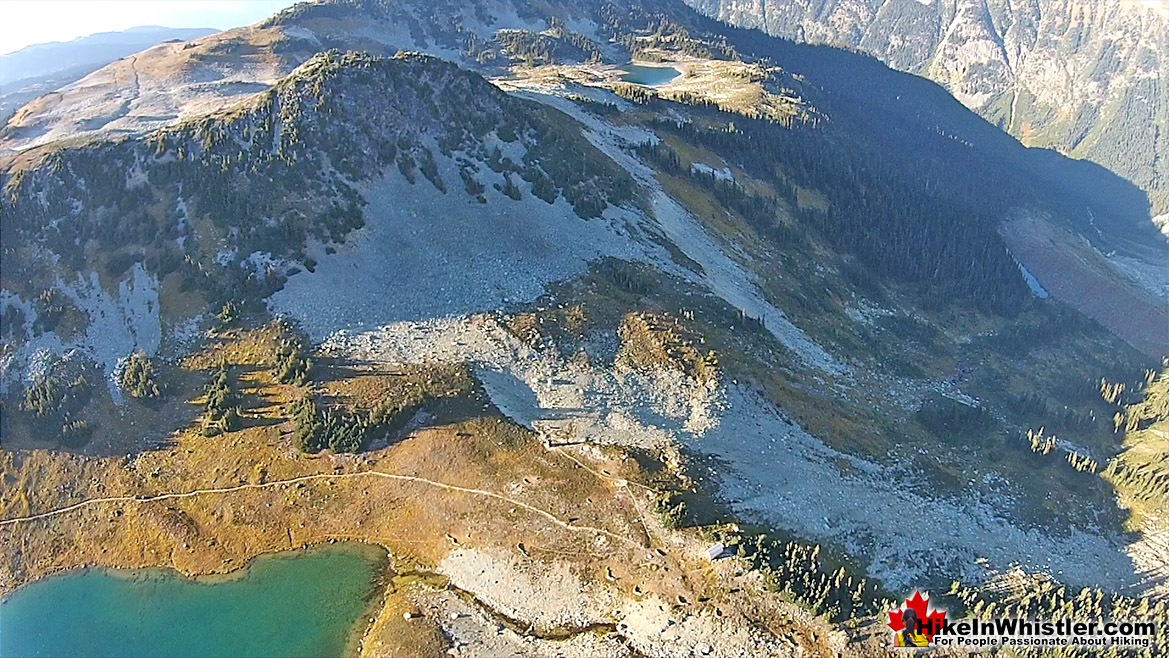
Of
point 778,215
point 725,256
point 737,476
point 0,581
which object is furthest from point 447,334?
point 778,215

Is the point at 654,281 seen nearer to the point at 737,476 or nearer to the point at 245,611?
the point at 737,476

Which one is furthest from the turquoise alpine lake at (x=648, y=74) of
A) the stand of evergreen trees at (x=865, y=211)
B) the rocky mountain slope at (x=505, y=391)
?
the rocky mountain slope at (x=505, y=391)

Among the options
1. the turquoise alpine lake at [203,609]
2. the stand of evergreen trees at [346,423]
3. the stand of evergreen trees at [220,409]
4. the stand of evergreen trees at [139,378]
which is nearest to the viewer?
the turquoise alpine lake at [203,609]

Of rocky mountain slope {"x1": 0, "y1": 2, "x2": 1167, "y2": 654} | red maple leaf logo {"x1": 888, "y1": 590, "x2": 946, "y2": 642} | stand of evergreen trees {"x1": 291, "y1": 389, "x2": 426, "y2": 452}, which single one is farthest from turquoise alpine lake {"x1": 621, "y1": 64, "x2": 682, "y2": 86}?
red maple leaf logo {"x1": 888, "y1": 590, "x2": 946, "y2": 642}

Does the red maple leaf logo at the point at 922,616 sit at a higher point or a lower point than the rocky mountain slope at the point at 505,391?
lower

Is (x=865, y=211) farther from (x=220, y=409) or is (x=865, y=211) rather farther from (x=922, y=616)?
(x=220, y=409)

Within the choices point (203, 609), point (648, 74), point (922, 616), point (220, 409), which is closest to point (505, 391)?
point (220, 409)

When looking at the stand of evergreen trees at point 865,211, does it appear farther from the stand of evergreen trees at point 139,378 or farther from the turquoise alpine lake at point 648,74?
the stand of evergreen trees at point 139,378
